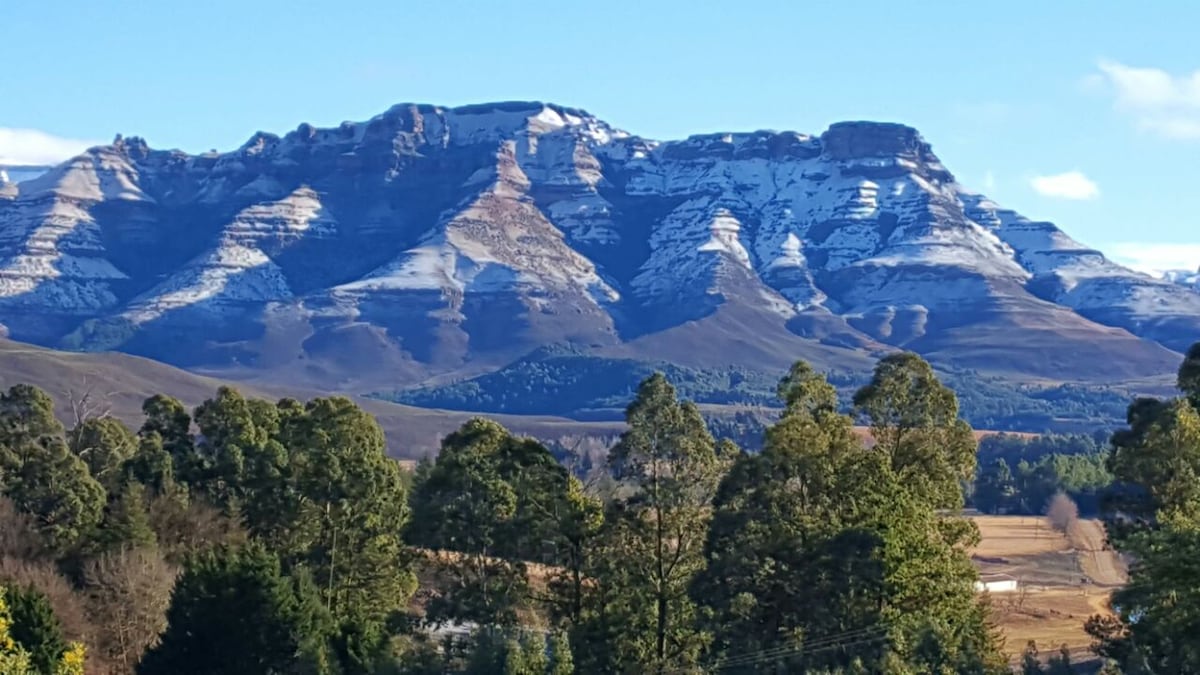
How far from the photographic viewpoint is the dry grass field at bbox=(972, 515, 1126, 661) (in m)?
108

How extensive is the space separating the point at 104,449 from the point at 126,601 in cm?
1222

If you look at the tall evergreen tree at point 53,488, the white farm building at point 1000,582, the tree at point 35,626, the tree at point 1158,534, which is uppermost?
the tree at point 1158,534

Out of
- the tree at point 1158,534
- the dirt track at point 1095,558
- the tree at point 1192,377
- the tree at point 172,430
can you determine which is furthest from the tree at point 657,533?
the dirt track at point 1095,558

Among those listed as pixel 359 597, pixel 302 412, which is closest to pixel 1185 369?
pixel 359 597

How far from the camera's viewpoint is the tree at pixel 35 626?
53969 millimetres

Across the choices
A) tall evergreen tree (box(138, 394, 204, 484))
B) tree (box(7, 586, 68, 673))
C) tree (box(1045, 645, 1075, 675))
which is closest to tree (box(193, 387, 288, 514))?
tall evergreen tree (box(138, 394, 204, 484))

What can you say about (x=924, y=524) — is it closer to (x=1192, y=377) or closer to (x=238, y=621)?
(x=1192, y=377)

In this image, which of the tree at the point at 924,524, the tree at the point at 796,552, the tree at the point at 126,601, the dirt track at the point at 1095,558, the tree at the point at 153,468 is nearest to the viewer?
the tree at the point at 924,524

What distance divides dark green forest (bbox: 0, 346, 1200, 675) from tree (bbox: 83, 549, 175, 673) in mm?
112

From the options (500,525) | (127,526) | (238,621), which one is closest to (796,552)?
(500,525)

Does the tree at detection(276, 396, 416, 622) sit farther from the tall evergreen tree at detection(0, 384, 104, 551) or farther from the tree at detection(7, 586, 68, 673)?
the tree at detection(7, 586, 68, 673)

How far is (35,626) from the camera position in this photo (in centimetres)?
5569

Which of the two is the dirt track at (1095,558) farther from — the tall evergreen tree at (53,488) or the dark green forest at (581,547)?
the tall evergreen tree at (53,488)

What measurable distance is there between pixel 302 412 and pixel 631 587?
104 ft
